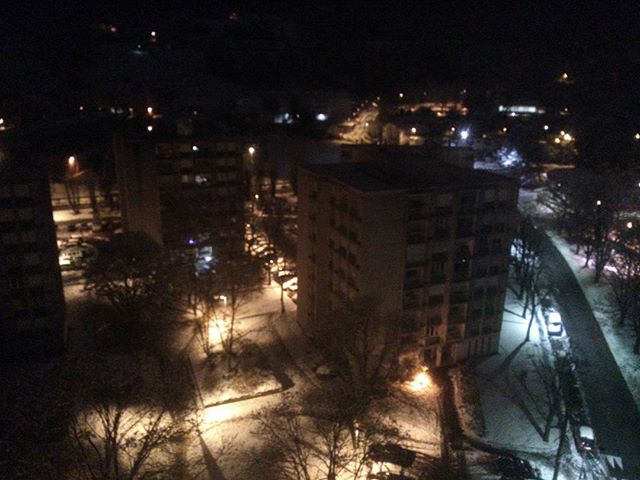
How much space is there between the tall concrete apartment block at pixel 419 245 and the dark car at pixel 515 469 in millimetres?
5207

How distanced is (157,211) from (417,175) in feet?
49.3

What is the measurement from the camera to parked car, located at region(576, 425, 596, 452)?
1634cm

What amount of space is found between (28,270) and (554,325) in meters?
21.4

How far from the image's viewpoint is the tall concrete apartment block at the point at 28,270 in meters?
19.1

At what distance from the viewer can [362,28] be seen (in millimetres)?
64438

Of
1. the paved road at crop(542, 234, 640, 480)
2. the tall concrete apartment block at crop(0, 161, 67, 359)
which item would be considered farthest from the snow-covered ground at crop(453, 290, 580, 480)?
the tall concrete apartment block at crop(0, 161, 67, 359)

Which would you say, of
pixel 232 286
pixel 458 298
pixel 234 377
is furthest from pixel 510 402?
pixel 232 286

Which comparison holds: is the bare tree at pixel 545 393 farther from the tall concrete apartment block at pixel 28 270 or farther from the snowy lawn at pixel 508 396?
the tall concrete apartment block at pixel 28 270

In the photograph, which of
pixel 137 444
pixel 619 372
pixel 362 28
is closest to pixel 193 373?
pixel 137 444

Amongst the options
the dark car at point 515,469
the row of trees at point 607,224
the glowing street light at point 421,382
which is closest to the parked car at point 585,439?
the dark car at point 515,469

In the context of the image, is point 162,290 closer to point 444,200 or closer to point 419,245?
point 419,245

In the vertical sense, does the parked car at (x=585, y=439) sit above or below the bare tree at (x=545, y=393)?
below

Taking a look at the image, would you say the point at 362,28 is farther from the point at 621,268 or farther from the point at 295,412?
the point at 295,412

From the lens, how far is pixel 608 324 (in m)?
23.5
